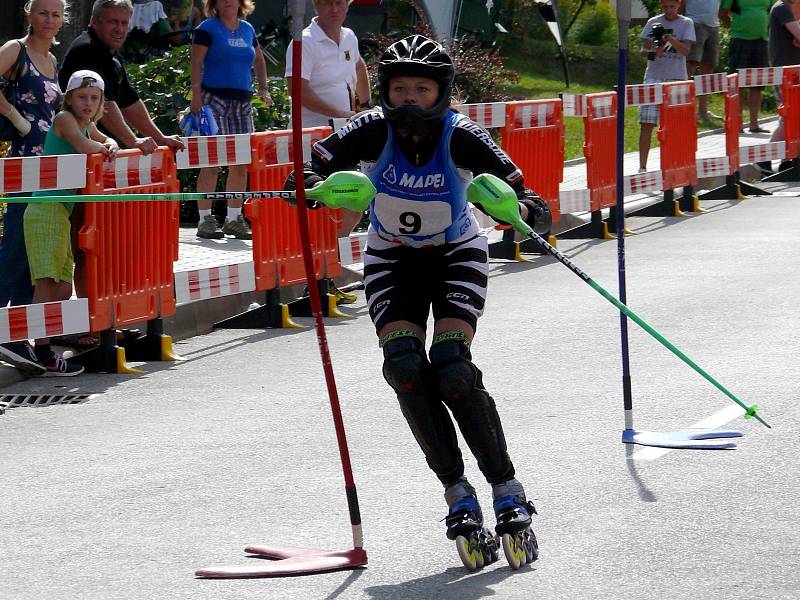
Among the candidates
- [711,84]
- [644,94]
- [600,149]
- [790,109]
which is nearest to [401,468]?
[600,149]

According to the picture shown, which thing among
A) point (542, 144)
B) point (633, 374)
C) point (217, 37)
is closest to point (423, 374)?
point (633, 374)

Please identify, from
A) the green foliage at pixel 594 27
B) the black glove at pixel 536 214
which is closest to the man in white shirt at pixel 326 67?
the black glove at pixel 536 214

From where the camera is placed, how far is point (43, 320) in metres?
8.99

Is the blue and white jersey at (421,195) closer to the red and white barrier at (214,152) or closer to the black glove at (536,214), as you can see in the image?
the black glove at (536,214)

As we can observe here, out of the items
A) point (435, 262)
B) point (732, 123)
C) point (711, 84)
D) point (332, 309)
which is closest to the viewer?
point (435, 262)

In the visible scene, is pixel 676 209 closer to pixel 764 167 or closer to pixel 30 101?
pixel 764 167

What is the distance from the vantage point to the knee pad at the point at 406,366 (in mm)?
5383

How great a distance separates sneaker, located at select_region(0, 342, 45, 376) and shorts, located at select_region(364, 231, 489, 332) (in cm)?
390

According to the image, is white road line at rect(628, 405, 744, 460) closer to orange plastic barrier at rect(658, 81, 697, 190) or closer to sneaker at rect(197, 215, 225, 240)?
sneaker at rect(197, 215, 225, 240)

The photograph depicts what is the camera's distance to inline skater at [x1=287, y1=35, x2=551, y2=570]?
5.38m

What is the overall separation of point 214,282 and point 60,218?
162 centimetres

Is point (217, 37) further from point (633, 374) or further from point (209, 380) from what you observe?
point (633, 374)

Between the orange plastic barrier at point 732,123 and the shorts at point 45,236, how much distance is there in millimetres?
10075

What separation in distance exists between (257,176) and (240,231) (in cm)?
276
